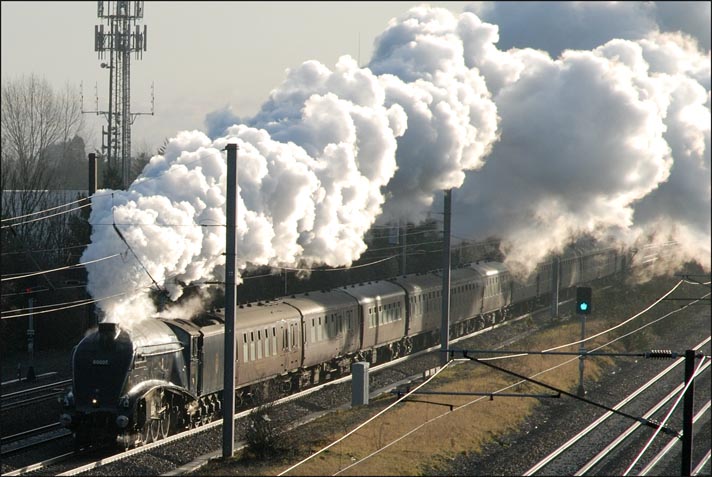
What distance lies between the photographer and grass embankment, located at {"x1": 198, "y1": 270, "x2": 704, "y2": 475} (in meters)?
20.4

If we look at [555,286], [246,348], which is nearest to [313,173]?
[246,348]

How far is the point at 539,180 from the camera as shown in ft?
118

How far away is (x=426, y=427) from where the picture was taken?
944 inches

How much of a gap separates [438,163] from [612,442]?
32.9 ft

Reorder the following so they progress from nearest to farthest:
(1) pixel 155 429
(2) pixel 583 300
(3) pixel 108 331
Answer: (3) pixel 108 331
(1) pixel 155 429
(2) pixel 583 300

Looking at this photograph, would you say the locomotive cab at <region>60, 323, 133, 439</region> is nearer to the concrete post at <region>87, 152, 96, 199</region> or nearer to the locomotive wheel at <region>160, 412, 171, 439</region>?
the locomotive wheel at <region>160, 412, 171, 439</region>

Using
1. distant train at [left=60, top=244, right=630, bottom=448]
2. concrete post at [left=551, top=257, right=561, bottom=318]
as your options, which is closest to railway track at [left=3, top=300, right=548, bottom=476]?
distant train at [left=60, top=244, right=630, bottom=448]

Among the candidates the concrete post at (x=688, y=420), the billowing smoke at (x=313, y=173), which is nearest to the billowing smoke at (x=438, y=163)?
the billowing smoke at (x=313, y=173)

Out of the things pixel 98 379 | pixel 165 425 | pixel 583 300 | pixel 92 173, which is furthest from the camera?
pixel 92 173

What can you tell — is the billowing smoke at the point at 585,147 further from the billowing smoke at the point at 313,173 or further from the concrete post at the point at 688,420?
the concrete post at the point at 688,420

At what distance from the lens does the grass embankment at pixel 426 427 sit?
2038 centimetres

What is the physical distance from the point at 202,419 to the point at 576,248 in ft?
107

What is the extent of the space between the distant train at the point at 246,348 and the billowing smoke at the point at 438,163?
1.01 m

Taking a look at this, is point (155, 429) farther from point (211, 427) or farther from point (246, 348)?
point (246, 348)
